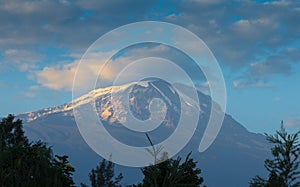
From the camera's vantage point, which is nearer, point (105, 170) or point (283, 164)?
point (283, 164)

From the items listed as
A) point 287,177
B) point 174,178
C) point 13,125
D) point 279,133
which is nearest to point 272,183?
point 287,177

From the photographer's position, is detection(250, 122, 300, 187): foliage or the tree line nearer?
the tree line

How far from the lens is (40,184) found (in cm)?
1354

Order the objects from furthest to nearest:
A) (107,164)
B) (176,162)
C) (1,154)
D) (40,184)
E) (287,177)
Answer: (107,164) → (287,177) → (1,154) → (40,184) → (176,162)

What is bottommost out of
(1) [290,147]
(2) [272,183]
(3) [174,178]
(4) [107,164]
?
(3) [174,178]

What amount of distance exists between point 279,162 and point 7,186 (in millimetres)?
17053

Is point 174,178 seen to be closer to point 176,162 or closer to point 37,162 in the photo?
point 176,162

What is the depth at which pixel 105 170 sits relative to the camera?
6047cm

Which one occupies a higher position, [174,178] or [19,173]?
[19,173]

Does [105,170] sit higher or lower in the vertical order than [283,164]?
higher

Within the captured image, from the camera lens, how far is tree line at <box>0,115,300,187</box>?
1341cm

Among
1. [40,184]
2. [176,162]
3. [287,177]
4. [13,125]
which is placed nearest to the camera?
[176,162]

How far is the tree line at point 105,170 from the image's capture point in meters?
13.4

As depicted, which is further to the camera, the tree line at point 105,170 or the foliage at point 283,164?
the foliage at point 283,164
